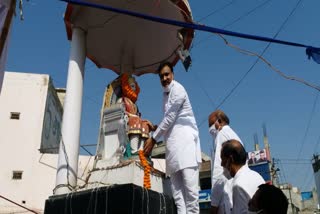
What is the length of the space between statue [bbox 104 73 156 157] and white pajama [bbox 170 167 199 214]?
3.85 ft

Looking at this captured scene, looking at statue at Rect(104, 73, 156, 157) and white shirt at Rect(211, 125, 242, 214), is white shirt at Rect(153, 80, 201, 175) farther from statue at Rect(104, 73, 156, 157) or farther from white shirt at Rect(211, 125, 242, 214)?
statue at Rect(104, 73, 156, 157)

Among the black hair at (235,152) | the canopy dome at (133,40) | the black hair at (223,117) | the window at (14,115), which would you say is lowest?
the black hair at (235,152)

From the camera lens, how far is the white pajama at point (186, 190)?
3.96 m

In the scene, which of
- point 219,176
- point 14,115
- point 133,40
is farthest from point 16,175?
point 219,176

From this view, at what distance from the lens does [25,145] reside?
18266 mm

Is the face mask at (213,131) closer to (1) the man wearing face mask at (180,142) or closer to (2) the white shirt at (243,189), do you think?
(1) the man wearing face mask at (180,142)

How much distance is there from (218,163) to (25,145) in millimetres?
16065

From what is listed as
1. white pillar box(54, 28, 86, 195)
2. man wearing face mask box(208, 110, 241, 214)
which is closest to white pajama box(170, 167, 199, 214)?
man wearing face mask box(208, 110, 241, 214)

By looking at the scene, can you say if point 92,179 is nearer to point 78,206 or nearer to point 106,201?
point 78,206

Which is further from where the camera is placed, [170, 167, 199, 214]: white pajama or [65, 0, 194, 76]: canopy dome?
[65, 0, 194, 76]: canopy dome

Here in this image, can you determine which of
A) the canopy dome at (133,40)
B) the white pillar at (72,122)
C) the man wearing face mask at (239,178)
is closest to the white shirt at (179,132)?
the man wearing face mask at (239,178)

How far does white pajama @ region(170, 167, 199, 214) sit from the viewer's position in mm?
3955

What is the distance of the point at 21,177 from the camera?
17.8m

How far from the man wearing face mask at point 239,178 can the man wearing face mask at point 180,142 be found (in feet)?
2.96
